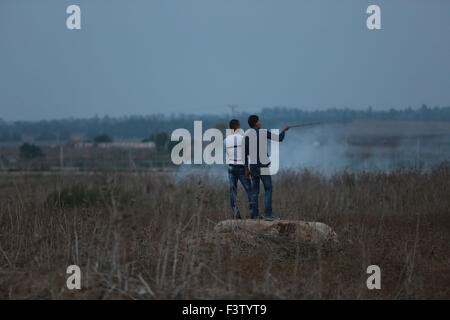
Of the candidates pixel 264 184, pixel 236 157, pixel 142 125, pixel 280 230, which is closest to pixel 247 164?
pixel 236 157

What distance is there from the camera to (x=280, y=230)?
9984 mm

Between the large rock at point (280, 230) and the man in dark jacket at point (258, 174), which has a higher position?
the man in dark jacket at point (258, 174)

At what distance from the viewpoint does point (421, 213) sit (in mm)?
15180

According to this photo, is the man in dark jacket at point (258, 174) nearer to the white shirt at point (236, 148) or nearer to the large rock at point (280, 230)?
the white shirt at point (236, 148)

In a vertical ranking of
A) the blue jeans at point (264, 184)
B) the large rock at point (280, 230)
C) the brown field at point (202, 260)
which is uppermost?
the blue jeans at point (264, 184)

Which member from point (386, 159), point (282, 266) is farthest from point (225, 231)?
point (386, 159)

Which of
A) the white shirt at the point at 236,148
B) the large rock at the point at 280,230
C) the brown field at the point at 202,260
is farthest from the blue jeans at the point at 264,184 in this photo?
the brown field at the point at 202,260

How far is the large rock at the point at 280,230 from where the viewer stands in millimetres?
9883

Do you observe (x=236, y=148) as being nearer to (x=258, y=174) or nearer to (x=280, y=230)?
(x=258, y=174)

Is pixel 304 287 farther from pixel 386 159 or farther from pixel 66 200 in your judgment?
pixel 386 159

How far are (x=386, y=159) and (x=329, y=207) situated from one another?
54.7ft

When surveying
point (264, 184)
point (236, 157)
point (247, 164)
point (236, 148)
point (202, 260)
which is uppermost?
point (236, 148)

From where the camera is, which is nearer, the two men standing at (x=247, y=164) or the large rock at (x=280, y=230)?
the large rock at (x=280, y=230)

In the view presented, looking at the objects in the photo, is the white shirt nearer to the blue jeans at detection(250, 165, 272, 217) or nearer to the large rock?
the blue jeans at detection(250, 165, 272, 217)
